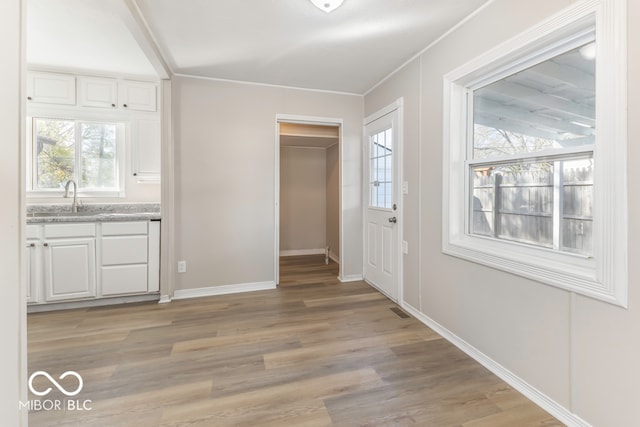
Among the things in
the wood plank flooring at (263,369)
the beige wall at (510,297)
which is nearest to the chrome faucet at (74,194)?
the wood plank flooring at (263,369)

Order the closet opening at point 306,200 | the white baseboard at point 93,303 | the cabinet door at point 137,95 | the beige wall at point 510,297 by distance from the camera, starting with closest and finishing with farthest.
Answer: the beige wall at point 510,297 < the white baseboard at point 93,303 < the cabinet door at point 137,95 < the closet opening at point 306,200

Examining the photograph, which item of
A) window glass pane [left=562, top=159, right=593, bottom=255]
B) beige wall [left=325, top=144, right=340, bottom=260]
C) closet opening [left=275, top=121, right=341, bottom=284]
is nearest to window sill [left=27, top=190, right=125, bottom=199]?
closet opening [left=275, top=121, right=341, bottom=284]

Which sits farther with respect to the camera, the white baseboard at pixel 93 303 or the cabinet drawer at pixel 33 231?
the white baseboard at pixel 93 303

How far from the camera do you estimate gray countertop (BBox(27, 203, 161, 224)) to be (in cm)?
257

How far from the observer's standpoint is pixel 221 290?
122 inches

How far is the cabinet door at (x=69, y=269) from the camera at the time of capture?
256 centimetres

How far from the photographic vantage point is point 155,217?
2836 millimetres

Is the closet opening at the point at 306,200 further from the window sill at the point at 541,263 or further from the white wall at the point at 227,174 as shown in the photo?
the window sill at the point at 541,263

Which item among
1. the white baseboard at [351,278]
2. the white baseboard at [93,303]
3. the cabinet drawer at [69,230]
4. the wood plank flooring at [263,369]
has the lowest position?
the wood plank flooring at [263,369]

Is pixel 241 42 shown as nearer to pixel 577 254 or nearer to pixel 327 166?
pixel 577 254

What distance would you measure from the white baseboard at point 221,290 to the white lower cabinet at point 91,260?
269mm

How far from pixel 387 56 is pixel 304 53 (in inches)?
30.4

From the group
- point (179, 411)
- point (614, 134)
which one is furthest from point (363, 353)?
point (614, 134)

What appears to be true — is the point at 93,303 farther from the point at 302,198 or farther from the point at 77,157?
the point at 302,198
